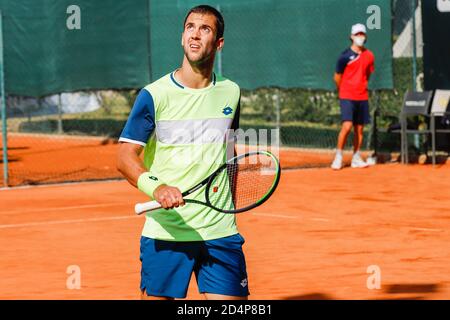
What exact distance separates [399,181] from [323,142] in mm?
4593

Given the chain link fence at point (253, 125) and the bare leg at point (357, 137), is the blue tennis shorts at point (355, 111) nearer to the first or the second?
the bare leg at point (357, 137)

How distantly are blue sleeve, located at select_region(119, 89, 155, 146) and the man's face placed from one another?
0.93 ft

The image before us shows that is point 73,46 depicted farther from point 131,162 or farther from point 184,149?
point 131,162

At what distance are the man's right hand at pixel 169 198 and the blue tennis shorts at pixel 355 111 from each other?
11.6 meters

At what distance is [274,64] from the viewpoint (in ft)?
58.3

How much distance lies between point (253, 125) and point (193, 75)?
15771mm

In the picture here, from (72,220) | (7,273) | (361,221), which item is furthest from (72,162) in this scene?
(7,273)

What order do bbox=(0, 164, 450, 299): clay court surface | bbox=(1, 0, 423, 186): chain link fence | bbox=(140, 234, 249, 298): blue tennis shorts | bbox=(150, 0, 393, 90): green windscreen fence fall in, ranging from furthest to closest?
1. bbox=(1, 0, 423, 186): chain link fence
2. bbox=(150, 0, 393, 90): green windscreen fence
3. bbox=(0, 164, 450, 299): clay court surface
4. bbox=(140, 234, 249, 298): blue tennis shorts

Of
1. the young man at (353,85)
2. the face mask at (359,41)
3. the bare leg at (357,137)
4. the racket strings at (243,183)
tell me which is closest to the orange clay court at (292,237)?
the bare leg at (357,137)

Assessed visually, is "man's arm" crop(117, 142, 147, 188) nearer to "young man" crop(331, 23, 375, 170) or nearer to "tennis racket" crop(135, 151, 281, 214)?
"tennis racket" crop(135, 151, 281, 214)

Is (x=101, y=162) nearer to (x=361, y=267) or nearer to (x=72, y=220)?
(x=72, y=220)

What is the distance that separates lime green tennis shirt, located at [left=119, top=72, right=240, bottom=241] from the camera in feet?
17.3

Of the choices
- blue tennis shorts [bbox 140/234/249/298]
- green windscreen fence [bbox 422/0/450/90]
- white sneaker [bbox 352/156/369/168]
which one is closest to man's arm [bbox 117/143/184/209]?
blue tennis shorts [bbox 140/234/249/298]

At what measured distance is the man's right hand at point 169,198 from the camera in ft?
16.1
